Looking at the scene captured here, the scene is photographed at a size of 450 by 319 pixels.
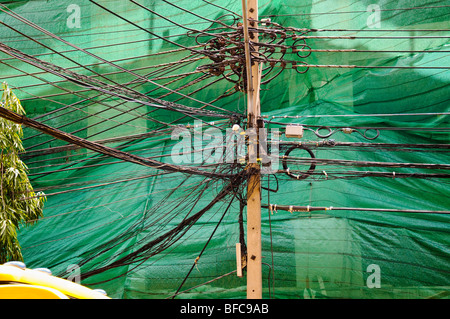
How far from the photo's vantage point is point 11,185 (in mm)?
7809

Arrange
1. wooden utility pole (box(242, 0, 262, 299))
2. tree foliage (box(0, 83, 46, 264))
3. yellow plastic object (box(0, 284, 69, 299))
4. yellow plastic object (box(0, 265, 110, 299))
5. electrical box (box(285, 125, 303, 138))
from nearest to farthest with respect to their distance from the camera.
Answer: yellow plastic object (box(0, 284, 69, 299)) → yellow plastic object (box(0, 265, 110, 299)) → wooden utility pole (box(242, 0, 262, 299)) → electrical box (box(285, 125, 303, 138)) → tree foliage (box(0, 83, 46, 264))

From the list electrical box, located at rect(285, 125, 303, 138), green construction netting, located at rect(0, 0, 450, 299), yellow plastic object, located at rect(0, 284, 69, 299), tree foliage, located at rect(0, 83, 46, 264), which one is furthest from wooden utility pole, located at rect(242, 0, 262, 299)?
yellow plastic object, located at rect(0, 284, 69, 299)

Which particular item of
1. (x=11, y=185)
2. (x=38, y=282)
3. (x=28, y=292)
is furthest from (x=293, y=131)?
(x=11, y=185)

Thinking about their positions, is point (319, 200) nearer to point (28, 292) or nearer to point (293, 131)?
point (293, 131)

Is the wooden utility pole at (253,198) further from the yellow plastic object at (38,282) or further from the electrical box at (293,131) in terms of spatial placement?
the yellow plastic object at (38,282)

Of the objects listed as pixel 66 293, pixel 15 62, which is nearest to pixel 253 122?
pixel 66 293

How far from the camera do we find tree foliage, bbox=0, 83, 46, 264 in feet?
24.9

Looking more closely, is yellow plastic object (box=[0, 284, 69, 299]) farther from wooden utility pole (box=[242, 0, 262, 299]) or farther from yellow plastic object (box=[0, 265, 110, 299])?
wooden utility pole (box=[242, 0, 262, 299])

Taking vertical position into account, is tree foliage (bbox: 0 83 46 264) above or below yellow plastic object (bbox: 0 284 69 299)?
above

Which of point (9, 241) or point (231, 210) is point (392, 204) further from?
point (9, 241)

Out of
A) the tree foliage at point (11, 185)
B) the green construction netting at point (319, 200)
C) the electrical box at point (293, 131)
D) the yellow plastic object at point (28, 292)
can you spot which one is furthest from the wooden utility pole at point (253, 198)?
the yellow plastic object at point (28, 292)

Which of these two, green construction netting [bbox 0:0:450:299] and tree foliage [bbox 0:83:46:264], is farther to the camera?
green construction netting [bbox 0:0:450:299]

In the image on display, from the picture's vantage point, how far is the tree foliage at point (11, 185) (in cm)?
760

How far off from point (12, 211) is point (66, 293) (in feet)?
18.8
